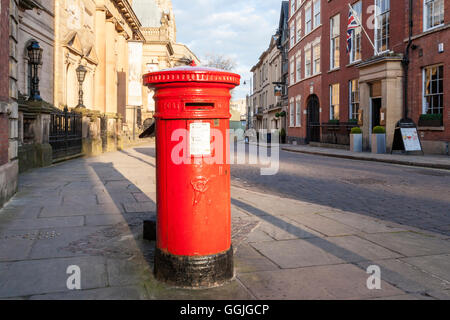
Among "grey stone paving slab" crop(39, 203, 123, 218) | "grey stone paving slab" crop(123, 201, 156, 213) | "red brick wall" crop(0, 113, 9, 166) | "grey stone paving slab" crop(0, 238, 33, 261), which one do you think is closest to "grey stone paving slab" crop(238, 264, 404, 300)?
"grey stone paving slab" crop(0, 238, 33, 261)

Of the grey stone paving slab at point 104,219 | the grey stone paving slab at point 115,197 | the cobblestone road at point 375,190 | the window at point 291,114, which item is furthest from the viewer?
the window at point 291,114

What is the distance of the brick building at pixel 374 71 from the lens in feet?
57.0

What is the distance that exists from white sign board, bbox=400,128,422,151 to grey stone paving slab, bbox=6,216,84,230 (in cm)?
1504

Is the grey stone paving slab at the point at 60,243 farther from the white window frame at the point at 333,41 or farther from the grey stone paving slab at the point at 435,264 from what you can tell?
the white window frame at the point at 333,41

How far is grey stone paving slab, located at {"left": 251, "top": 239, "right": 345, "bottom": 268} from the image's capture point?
12.7 feet

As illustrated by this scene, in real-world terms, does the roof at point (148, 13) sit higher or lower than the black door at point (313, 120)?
higher

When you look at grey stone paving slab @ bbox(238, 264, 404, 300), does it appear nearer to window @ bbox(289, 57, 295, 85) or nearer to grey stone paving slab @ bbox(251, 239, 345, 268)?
grey stone paving slab @ bbox(251, 239, 345, 268)

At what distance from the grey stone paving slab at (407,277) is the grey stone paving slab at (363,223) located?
50.9 inches

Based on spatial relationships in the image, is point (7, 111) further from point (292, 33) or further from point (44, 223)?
point (292, 33)

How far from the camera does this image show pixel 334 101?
2742 centimetres

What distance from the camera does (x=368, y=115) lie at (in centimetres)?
2170

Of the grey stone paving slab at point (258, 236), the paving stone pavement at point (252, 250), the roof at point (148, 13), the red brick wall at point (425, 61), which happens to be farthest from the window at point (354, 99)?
the roof at point (148, 13)
